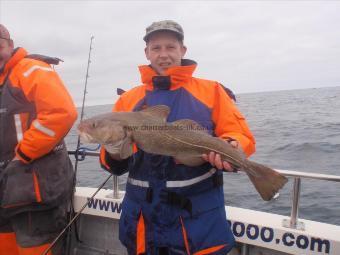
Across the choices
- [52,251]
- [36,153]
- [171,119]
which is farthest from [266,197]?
[52,251]

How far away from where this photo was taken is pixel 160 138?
313 centimetres

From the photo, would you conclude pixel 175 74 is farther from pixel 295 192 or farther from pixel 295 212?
pixel 295 212

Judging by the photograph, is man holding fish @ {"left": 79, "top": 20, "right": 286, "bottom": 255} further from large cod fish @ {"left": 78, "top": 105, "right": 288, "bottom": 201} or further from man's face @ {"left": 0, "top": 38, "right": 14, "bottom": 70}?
man's face @ {"left": 0, "top": 38, "right": 14, "bottom": 70}

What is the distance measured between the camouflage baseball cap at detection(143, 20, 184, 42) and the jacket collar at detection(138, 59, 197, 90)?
319 mm

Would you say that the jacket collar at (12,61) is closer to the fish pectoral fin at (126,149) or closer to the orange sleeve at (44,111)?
the orange sleeve at (44,111)

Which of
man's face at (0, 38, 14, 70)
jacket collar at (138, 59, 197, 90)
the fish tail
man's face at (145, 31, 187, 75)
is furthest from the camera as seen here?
man's face at (0, 38, 14, 70)

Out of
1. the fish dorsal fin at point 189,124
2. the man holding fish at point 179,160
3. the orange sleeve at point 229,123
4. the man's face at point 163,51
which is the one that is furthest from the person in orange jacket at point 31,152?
the orange sleeve at point 229,123

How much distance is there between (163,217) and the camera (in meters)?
3.13

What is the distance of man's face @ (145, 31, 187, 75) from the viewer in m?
3.45

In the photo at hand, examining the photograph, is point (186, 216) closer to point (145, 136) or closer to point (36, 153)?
point (145, 136)

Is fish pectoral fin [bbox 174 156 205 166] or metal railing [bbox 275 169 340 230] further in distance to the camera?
metal railing [bbox 275 169 340 230]

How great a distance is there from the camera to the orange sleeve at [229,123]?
126 inches

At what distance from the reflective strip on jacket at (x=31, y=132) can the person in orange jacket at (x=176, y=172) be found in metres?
0.72

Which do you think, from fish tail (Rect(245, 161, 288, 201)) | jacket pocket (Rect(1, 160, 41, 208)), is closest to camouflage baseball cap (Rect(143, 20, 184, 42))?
fish tail (Rect(245, 161, 288, 201))
